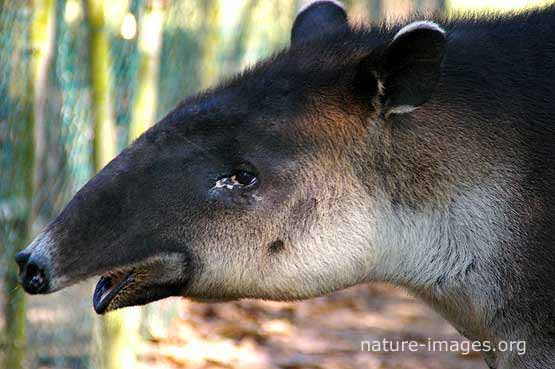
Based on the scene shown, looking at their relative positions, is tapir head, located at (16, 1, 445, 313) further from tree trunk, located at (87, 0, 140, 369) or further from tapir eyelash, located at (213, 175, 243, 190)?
tree trunk, located at (87, 0, 140, 369)

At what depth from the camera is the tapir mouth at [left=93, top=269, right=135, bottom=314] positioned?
3143mm

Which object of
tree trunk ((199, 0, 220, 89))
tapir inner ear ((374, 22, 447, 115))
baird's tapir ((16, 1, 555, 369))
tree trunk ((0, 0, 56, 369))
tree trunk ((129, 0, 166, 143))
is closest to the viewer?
tapir inner ear ((374, 22, 447, 115))

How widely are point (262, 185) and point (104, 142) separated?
208 centimetres

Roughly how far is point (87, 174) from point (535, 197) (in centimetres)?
340

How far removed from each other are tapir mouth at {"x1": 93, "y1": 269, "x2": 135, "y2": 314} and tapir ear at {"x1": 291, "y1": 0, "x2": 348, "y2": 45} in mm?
1097

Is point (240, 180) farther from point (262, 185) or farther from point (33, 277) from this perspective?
point (33, 277)

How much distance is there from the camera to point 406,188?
3.30 metres

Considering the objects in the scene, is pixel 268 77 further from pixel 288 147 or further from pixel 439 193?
pixel 439 193

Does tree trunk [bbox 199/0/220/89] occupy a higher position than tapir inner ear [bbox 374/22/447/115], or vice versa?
tapir inner ear [bbox 374/22/447/115]

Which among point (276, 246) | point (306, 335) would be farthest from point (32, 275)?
point (306, 335)

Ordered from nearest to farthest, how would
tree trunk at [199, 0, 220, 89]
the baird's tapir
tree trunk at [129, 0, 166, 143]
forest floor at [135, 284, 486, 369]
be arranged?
1. the baird's tapir
2. tree trunk at [129, 0, 166, 143]
3. forest floor at [135, 284, 486, 369]
4. tree trunk at [199, 0, 220, 89]

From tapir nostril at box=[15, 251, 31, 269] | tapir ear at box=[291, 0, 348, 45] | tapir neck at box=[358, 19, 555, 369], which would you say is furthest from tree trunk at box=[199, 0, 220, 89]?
tapir nostril at box=[15, 251, 31, 269]

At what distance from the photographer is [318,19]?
3828 mm

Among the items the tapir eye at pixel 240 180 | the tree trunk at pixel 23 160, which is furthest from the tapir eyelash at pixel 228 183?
the tree trunk at pixel 23 160
